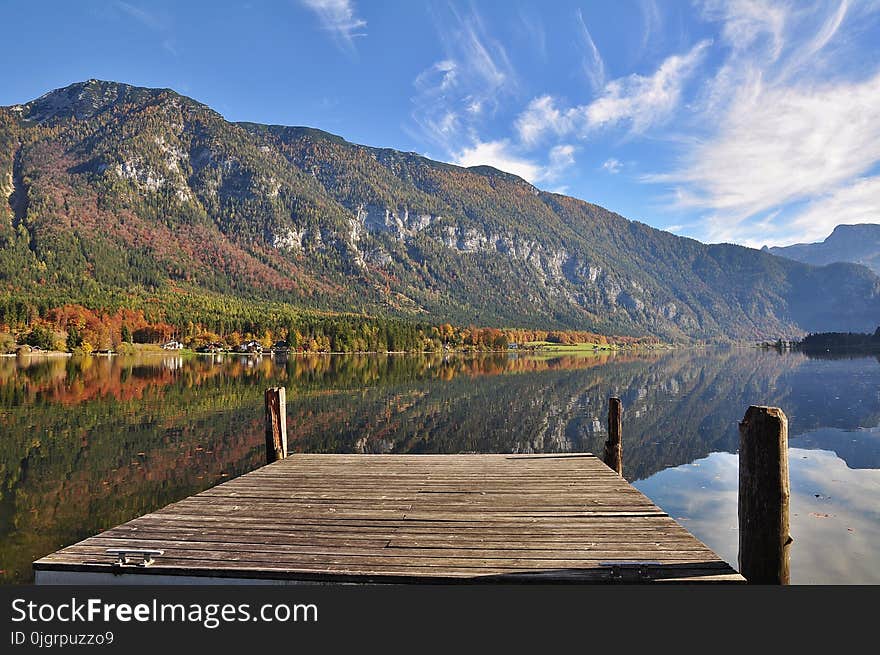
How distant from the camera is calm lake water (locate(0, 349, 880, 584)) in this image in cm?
1420

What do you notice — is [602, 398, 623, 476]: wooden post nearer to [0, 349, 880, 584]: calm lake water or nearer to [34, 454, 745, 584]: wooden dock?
[0, 349, 880, 584]: calm lake water

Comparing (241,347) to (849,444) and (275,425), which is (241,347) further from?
(849,444)

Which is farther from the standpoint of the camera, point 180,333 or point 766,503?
point 180,333

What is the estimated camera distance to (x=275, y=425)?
1530 centimetres

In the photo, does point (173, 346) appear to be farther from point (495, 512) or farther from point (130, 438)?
point (495, 512)

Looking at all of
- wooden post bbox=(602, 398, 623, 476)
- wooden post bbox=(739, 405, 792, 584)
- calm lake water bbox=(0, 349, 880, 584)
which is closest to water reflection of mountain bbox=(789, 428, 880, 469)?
calm lake water bbox=(0, 349, 880, 584)

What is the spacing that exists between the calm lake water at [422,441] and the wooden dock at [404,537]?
472 centimetres

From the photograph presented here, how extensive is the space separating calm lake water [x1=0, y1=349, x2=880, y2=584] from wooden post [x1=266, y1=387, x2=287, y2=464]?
3.70 meters

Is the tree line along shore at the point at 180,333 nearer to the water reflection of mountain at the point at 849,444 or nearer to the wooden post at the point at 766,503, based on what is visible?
the water reflection of mountain at the point at 849,444

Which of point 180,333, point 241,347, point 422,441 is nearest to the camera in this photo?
point 422,441

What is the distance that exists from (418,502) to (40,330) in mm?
138433

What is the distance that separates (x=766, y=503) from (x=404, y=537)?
183 inches

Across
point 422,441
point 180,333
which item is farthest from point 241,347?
point 422,441
